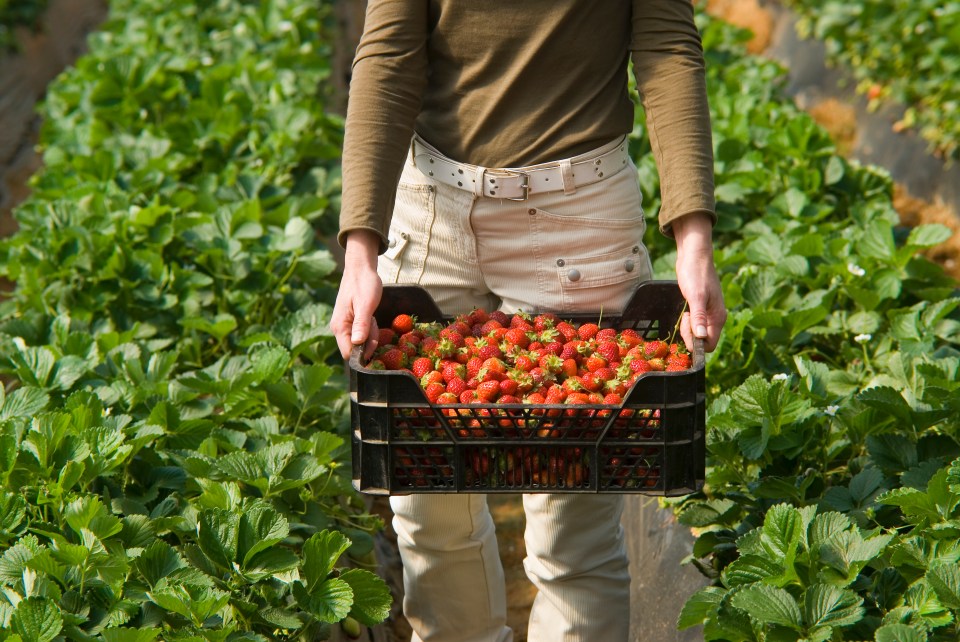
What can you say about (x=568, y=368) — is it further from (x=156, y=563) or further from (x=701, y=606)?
(x=156, y=563)

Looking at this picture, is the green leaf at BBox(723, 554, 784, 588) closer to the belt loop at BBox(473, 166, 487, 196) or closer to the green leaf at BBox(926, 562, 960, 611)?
the green leaf at BBox(926, 562, 960, 611)

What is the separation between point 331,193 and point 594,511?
2.88 m

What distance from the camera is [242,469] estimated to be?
110 inches

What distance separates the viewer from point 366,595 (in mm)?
2510

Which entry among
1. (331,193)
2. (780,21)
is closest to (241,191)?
(331,193)

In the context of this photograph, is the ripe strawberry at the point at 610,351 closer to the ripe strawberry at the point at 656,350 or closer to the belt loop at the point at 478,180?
the ripe strawberry at the point at 656,350

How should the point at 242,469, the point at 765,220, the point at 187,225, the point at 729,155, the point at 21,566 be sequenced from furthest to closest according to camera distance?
the point at 729,155 < the point at 765,220 < the point at 187,225 < the point at 242,469 < the point at 21,566

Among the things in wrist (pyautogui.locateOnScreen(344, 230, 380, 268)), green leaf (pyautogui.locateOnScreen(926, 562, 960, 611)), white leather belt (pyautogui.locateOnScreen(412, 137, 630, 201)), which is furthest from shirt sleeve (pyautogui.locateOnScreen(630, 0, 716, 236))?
green leaf (pyautogui.locateOnScreen(926, 562, 960, 611))

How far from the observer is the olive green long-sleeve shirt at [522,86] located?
2447 mm

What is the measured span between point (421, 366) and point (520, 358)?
0.20m

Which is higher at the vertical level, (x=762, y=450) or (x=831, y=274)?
(x=831, y=274)

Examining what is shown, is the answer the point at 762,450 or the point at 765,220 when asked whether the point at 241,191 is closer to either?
the point at 765,220

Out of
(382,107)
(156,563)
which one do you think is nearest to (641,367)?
(382,107)

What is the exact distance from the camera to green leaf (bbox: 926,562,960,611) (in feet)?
7.04
